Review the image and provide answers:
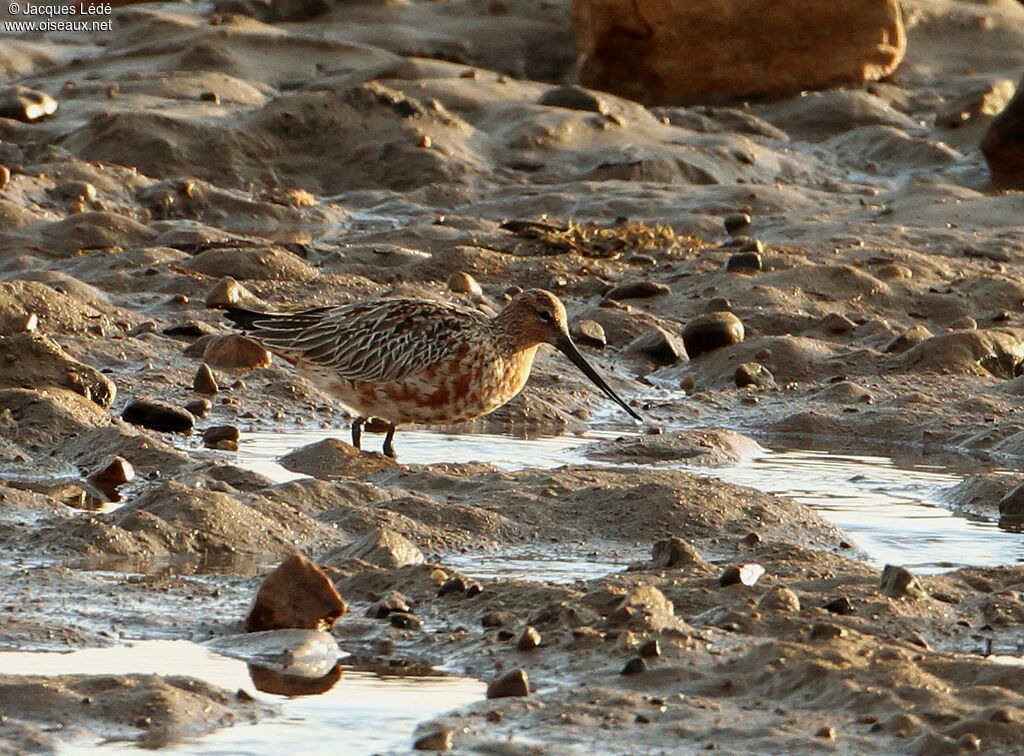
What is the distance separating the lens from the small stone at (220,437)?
8711 mm

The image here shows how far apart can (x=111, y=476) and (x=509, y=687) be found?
3068 mm

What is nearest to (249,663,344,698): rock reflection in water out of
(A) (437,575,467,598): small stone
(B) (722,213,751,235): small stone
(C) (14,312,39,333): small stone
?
(A) (437,575,467,598): small stone

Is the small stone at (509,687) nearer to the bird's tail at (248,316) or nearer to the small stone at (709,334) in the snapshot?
the bird's tail at (248,316)

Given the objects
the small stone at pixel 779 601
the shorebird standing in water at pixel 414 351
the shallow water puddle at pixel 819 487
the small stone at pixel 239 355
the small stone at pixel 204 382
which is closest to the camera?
the small stone at pixel 779 601

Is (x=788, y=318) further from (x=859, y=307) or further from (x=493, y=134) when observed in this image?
(x=493, y=134)

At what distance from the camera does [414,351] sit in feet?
28.6

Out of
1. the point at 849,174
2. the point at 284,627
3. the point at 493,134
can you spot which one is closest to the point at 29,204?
the point at 493,134

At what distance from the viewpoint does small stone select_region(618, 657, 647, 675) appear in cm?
514

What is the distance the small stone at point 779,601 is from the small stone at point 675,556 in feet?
1.68

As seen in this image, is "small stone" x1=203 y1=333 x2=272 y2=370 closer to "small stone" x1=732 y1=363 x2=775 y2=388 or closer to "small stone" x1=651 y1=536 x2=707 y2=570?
"small stone" x1=732 y1=363 x2=775 y2=388

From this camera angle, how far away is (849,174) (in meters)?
17.9

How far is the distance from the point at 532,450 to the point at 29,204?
6238 millimetres

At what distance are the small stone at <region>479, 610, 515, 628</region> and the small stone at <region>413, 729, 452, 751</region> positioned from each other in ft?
3.25

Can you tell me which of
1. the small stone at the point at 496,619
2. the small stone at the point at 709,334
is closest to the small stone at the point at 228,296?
the small stone at the point at 709,334
